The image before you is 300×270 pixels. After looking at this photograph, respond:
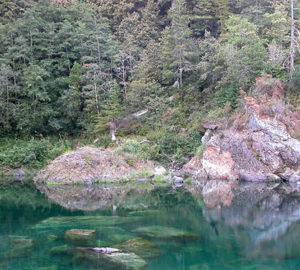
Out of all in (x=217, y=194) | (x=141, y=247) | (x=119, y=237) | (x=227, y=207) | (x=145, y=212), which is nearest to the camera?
(x=141, y=247)

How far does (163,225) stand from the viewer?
11.5m

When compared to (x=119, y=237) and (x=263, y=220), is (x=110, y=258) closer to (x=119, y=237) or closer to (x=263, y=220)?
Result: (x=119, y=237)

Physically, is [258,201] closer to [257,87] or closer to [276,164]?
[276,164]

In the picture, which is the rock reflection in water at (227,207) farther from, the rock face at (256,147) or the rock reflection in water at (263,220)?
the rock face at (256,147)

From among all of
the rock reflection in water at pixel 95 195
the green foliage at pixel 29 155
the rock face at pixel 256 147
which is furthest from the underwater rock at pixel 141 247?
the green foliage at pixel 29 155

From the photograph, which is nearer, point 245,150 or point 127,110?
point 245,150

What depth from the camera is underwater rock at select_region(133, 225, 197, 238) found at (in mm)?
10219

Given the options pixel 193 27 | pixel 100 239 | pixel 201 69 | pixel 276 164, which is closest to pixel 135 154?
pixel 276 164

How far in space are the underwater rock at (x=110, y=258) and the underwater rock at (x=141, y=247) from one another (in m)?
0.30

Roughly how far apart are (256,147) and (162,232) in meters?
13.2

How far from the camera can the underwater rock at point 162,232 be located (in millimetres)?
10219

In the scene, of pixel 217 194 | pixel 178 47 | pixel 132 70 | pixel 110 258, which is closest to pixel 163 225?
pixel 110 258

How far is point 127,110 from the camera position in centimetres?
2912

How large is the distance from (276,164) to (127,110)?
1358cm
